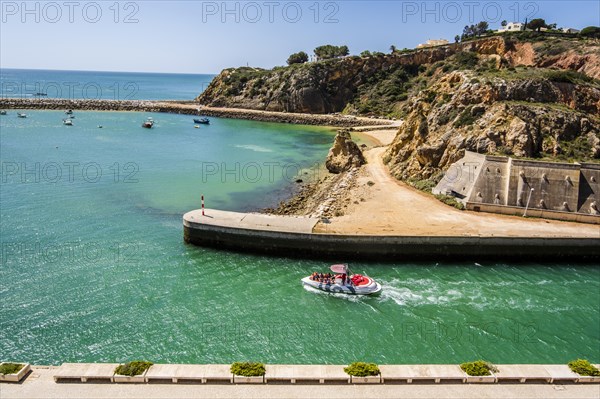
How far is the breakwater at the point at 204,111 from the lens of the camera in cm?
10486

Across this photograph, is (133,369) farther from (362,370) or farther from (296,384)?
(362,370)

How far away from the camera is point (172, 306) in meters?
23.7

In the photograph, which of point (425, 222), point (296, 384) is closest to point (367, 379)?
point (296, 384)

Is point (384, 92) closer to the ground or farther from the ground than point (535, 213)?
farther from the ground

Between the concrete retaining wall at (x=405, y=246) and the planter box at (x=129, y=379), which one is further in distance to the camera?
the concrete retaining wall at (x=405, y=246)

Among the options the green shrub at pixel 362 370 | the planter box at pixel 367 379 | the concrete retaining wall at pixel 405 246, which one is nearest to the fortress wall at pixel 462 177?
the concrete retaining wall at pixel 405 246

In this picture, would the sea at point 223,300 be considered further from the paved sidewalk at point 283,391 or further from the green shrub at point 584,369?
the paved sidewalk at point 283,391

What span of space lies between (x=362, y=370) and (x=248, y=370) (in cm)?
419

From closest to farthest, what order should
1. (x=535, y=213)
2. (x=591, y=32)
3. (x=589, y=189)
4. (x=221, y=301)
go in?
1. (x=221, y=301)
2. (x=535, y=213)
3. (x=589, y=189)
4. (x=591, y=32)

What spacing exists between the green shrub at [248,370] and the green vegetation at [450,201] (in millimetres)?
26635

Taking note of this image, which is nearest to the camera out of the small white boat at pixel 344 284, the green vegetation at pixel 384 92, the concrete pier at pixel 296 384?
the concrete pier at pixel 296 384

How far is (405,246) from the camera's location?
31.0 m

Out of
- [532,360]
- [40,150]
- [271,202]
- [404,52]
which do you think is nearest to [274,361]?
[532,360]

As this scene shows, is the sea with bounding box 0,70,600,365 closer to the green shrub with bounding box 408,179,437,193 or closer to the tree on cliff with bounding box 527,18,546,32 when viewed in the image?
the green shrub with bounding box 408,179,437,193
